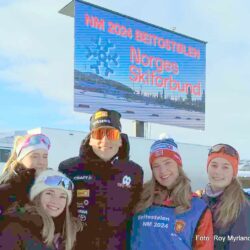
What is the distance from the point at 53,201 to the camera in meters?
3.13

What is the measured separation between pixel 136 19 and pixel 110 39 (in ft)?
5.01

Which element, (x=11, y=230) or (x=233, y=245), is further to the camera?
(x=233, y=245)

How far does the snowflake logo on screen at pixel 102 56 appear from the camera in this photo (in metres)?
15.9

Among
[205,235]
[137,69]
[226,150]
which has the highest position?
[137,69]

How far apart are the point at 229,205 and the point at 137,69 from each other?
14.4 metres

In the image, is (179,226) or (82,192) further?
(82,192)

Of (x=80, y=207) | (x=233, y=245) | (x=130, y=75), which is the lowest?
(x=233, y=245)

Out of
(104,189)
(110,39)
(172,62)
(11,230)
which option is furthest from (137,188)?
(172,62)

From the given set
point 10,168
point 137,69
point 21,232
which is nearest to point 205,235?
point 21,232

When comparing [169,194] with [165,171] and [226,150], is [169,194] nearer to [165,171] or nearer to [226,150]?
[165,171]

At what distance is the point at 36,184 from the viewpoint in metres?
3.18

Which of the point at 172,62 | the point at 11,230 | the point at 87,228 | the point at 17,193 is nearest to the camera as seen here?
the point at 11,230

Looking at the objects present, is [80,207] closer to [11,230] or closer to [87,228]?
[87,228]

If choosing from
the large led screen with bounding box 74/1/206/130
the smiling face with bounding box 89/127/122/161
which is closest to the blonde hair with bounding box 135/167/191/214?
the smiling face with bounding box 89/127/122/161
